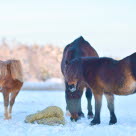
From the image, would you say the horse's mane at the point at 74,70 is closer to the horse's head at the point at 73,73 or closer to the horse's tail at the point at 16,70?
the horse's head at the point at 73,73

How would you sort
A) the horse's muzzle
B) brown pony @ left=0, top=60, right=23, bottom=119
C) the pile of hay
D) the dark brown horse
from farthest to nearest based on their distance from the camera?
brown pony @ left=0, top=60, right=23, bottom=119, the dark brown horse, the horse's muzzle, the pile of hay

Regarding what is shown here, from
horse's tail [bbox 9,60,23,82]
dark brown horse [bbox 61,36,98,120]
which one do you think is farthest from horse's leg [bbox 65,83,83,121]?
horse's tail [bbox 9,60,23,82]

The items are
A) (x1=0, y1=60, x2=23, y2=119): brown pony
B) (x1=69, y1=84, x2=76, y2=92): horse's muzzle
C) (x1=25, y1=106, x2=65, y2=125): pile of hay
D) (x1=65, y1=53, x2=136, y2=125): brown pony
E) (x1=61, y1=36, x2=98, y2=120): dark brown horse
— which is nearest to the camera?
(x1=65, y1=53, x2=136, y2=125): brown pony

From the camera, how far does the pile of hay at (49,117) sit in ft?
29.1

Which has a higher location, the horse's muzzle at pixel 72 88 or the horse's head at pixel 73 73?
the horse's head at pixel 73 73

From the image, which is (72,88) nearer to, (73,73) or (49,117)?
(73,73)

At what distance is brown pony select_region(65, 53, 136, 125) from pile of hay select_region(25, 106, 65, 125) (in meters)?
0.73

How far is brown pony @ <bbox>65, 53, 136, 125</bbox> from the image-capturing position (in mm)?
8297

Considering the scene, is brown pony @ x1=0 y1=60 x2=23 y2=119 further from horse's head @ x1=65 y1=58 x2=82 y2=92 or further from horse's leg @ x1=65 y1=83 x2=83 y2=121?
horse's head @ x1=65 y1=58 x2=82 y2=92

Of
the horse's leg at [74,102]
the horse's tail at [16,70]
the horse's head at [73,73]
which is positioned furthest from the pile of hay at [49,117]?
the horse's tail at [16,70]

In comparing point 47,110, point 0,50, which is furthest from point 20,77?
point 0,50

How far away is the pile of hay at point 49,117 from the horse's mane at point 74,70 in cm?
82

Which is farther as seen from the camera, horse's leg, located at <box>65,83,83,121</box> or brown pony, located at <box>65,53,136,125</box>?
horse's leg, located at <box>65,83,83,121</box>

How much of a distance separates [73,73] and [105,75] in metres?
0.78
